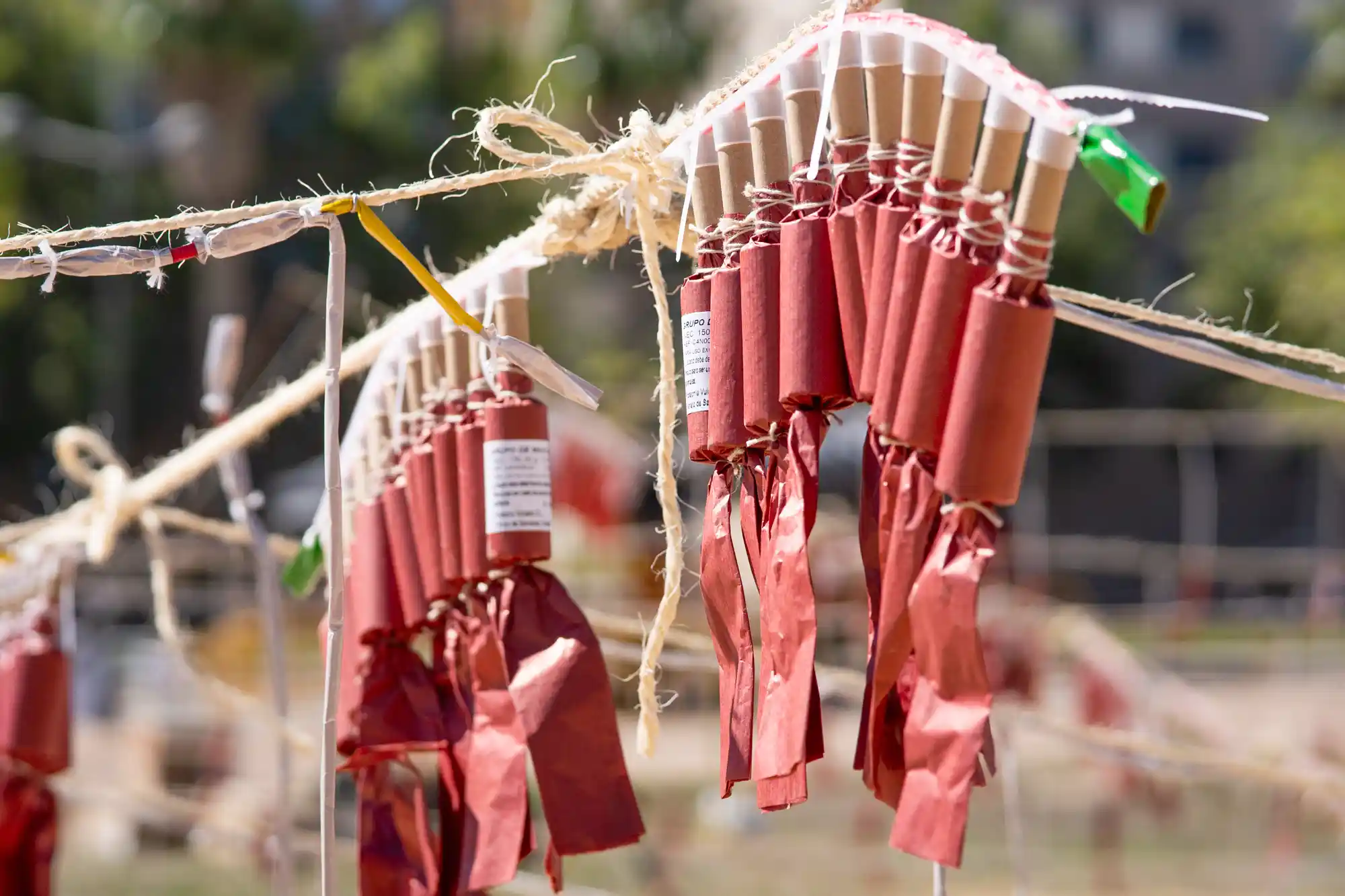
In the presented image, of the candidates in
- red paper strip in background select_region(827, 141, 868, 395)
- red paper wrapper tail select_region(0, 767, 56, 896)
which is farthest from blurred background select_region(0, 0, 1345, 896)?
red paper strip in background select_region(827, 141, 868, 395)

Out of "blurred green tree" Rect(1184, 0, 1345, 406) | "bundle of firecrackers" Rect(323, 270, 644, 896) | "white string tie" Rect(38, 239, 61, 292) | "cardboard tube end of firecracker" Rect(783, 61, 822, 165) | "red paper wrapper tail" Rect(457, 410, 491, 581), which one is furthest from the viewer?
"blurred green tree" Rect(1184, 0, 1345, 406)

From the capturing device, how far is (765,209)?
54.1 inches

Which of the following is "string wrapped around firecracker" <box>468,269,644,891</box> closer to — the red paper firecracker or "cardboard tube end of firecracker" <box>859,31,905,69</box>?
the red paper firecracker

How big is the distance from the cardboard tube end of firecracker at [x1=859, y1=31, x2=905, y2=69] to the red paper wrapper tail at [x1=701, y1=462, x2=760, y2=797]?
37 centimetres

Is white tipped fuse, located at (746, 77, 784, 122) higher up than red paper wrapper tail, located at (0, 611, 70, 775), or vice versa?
white tipped fuse, located at (746, 77, 784, 122)

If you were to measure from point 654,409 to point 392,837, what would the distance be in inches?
412

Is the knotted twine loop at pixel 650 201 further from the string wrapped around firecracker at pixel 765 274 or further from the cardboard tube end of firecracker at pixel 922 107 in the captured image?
the cardboard tube end of firecracker at pixel 922 107

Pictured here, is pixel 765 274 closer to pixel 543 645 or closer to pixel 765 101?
pixel 765 101

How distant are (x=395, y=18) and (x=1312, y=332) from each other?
42.1ft

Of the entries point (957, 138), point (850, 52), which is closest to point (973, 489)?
point (957, 138)

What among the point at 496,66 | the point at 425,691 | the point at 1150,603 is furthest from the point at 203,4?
the point at 425,691

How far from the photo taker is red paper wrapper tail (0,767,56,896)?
2.63m

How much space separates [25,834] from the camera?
2.66m

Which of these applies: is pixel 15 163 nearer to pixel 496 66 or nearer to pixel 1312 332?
pixel 496 66
